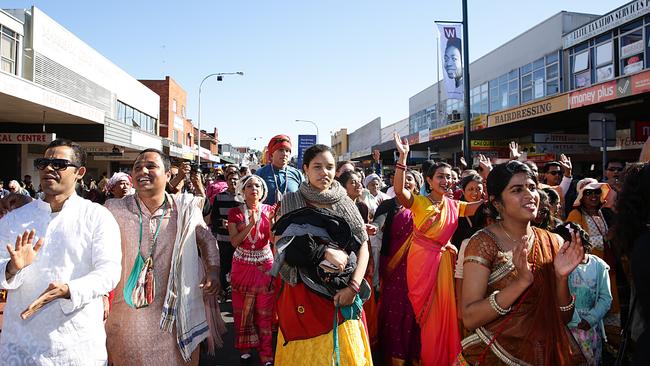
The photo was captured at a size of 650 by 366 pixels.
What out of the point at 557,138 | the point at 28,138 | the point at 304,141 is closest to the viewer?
the point at 28,138

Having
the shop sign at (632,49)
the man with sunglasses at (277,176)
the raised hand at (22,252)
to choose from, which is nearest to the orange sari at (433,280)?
the man with sunglasses at (277,176)

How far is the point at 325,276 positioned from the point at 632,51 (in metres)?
18.4

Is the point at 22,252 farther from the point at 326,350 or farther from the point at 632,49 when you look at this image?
the point at 632,49

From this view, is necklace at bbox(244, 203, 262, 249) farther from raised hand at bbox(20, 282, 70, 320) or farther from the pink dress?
raised hand at bbox(20, 282, 70, 320)

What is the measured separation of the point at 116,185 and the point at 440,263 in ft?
12.5

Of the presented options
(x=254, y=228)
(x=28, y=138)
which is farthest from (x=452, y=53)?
(x=28, y=138)

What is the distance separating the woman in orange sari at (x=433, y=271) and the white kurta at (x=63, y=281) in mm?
2423

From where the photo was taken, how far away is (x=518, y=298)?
2.40 meters

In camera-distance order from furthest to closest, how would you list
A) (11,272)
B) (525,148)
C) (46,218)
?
(525,148)
(46,218)
(11,272)

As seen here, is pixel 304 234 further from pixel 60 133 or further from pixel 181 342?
pixel 60 133

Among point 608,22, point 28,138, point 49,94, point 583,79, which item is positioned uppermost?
point 608,22

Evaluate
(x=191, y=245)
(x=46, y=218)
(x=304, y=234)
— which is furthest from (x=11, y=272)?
(x=304, y=234)

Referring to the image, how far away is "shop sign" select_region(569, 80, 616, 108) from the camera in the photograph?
1228cm

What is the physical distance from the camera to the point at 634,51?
663 inches
